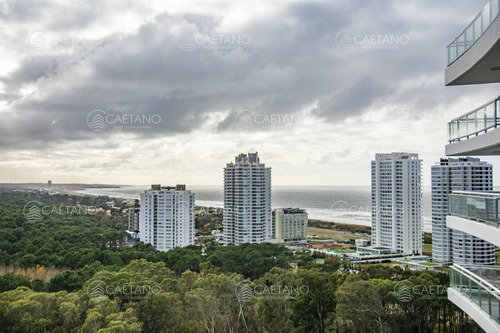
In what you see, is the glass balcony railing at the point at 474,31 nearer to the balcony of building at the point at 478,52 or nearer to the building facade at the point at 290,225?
the balcony of building at the point at 478,52

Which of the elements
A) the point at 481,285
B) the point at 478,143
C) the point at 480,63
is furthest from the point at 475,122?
the point at 481,285

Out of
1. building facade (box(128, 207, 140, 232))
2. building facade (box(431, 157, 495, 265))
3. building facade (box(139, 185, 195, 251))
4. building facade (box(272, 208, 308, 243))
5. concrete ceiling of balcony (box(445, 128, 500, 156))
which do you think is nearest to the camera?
concrete ceiling of balcony (box(445, 128, 500, 156))

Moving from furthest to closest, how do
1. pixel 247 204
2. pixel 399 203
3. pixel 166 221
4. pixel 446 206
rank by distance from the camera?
pixel 247 204 < pixel 399 203 < pixel 166 221 < pixel 446 206

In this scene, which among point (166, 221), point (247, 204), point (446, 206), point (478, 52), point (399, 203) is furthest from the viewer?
point (247, 204)

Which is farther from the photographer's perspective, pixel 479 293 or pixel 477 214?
pixel 477 214

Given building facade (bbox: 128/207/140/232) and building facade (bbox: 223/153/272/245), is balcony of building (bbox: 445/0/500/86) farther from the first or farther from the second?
building facade (bbox: 128/207/140/232)

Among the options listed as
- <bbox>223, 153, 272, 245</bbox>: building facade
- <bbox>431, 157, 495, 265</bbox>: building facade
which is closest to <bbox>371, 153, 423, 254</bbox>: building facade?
<bbox>431, 157, 495, 265</bbox>: building facade

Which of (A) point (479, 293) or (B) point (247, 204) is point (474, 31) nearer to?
(A) point (479, 293)
